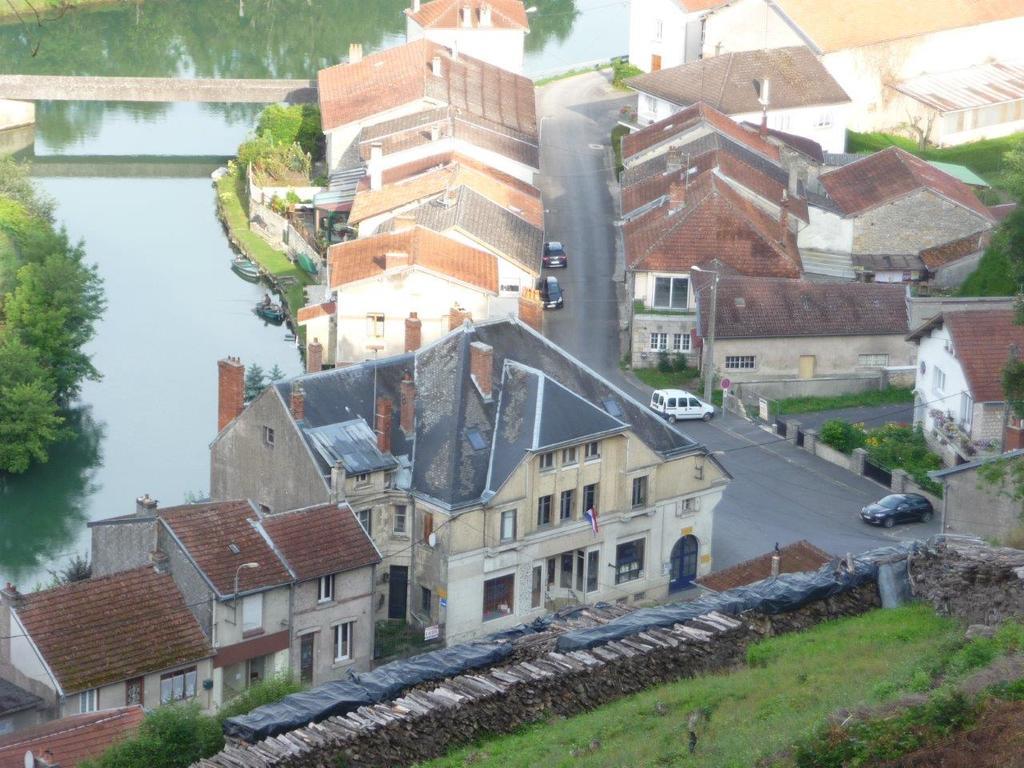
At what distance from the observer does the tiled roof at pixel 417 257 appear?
54.2 metres

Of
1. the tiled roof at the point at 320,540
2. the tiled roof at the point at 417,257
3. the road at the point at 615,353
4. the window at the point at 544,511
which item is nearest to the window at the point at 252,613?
the tiled roof at the point at 320,540

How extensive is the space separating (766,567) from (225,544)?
35.9 ft

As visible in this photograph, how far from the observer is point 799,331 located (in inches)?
2094

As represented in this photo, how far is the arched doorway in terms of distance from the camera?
41.9 metres

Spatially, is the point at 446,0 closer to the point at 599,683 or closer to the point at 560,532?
the point at 560,532

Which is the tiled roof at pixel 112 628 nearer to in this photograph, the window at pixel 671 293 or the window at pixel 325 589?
the window at pixel 325 589

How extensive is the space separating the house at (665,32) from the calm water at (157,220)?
885cm

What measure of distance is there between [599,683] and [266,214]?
5026 cm

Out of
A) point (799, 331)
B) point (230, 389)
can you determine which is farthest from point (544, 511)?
point (799, 331)

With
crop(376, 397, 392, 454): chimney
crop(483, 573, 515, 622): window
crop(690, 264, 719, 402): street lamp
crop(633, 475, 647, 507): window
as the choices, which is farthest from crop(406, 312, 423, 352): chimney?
crop(690, 264, 719, 402): street lamp

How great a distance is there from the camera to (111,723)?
2755 cm

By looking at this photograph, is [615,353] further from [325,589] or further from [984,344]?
[325,589]

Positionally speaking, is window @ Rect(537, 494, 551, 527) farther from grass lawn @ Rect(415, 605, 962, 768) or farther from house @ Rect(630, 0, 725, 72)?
house @ Rect(630, 0, 725, 72)

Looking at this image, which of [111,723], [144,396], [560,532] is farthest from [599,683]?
[144,396]
